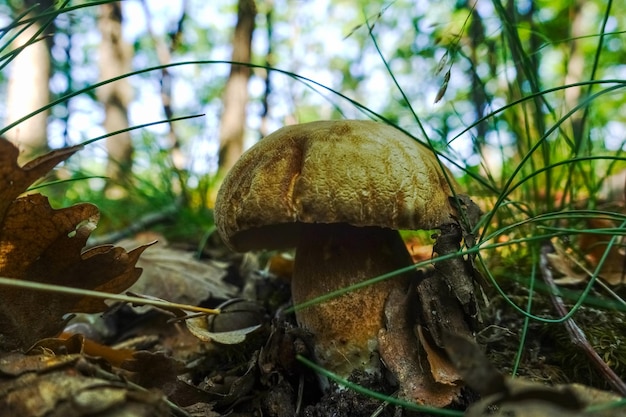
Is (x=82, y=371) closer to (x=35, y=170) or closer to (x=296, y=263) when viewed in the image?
(x=35, y=170)

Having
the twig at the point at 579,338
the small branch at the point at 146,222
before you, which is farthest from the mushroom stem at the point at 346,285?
the small branch at the point at 146,222

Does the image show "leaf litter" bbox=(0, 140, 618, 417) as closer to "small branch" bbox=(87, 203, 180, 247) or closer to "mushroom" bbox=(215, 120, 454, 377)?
"mushroom" bbox=(215, 120, 454, 377)

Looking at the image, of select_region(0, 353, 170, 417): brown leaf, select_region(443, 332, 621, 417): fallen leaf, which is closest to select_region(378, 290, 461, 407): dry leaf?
select_region(443, 332, 621, 417): fallen leaf

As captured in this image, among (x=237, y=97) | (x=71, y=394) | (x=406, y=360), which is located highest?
(x=237, y=97)

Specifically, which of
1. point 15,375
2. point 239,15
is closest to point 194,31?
point 239,15

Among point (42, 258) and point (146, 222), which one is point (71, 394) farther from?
point (146, 222)

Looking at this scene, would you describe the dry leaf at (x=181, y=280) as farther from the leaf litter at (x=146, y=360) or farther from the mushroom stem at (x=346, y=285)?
the mushroom stem at (x=346, y=285)

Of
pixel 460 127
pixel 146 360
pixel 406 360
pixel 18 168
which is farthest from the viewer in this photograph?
pixel 460 127

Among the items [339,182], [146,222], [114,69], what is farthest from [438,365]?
[114,69]
